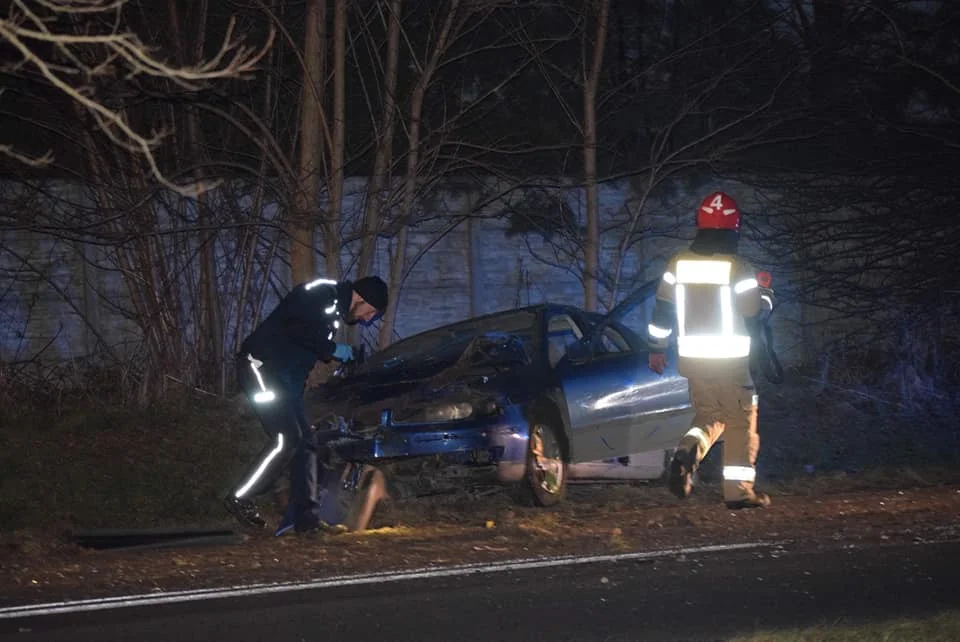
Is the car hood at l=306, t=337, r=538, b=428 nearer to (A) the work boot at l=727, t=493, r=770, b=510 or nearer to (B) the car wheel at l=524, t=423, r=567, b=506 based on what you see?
(B) the car wheel at l=524, t=423, r=567, b=506

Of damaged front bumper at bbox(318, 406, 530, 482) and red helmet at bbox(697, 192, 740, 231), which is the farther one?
damaged front bumper at bbox(318, 406, 530, 482)

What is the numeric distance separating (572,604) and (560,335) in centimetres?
433

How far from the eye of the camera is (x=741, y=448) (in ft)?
30.2

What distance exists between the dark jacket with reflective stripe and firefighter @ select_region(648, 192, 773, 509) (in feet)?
7.06

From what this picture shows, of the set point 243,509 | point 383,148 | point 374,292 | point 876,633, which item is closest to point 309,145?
point 383,148

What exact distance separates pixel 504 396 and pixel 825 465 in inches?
187

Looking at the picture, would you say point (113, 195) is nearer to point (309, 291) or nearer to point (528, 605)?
point (309, 291)

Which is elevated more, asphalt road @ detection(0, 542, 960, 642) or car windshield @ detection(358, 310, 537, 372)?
car windshield @ detection(358, 310, 537, 372)

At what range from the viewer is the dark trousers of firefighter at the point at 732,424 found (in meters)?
9.17

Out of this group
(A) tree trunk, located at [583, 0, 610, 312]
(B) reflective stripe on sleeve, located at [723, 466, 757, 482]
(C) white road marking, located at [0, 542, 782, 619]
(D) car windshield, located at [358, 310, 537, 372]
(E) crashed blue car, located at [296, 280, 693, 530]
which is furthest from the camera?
(A) tree trunk, located at [583, 0, 610, 312]

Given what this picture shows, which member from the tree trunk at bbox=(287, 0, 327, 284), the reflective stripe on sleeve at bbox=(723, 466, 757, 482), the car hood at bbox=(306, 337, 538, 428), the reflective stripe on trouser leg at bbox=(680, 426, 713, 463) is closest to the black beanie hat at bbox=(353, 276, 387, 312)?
the car hood at bbox=(306, 337, 538, 428)

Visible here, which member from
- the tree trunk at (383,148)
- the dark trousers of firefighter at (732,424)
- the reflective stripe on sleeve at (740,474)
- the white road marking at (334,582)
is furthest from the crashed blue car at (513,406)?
the tree trunk at (383,148)

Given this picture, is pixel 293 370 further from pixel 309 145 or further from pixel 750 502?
pixel 309 145

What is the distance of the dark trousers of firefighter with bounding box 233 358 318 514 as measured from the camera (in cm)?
892
